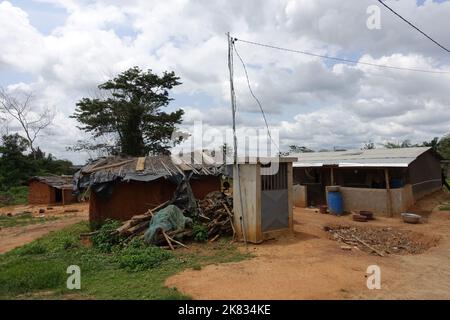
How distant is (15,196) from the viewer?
3195 cm

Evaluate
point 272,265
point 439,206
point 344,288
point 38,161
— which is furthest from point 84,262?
point 38,161

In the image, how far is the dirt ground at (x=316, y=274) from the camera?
21.5ft

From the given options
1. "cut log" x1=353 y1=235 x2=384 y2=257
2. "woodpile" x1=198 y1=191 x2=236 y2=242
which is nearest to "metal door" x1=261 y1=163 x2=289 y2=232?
"woodpile" x1=198 y1=191 x2=236 y2=242

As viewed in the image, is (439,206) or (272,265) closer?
(272,265)

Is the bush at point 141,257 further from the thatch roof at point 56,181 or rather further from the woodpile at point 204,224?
the thatch roof at point 56,181

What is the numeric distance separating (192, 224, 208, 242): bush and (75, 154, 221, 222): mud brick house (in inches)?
119

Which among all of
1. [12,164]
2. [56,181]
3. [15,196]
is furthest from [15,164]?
[56,181]

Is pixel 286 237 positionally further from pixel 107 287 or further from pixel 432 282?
pixel 107 287

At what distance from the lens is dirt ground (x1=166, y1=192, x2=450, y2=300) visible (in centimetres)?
654

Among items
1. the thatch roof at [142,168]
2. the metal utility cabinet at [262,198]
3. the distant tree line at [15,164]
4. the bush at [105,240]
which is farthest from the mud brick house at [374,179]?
the distant tree line at [15,164]

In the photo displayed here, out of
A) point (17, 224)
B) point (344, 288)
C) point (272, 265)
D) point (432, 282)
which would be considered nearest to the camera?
point (344, 288)

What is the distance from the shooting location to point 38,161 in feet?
123

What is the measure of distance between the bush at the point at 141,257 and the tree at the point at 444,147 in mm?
31767
